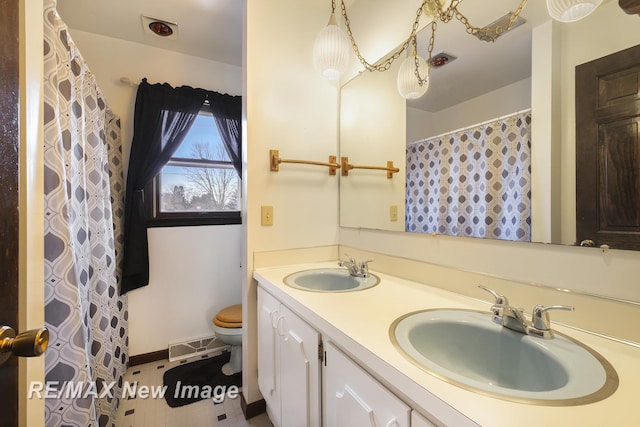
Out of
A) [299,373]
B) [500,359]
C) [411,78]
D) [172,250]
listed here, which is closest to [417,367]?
[500,359]

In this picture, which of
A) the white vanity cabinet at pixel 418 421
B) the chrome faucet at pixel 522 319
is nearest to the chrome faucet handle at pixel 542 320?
the chrome faucet at pixel 522 319

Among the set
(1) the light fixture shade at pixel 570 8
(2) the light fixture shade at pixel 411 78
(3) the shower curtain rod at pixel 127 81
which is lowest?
(1) the light fixture shade at pixel 570 8

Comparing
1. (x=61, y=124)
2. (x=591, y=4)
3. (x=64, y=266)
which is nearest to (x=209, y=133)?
(x=61, y=124)

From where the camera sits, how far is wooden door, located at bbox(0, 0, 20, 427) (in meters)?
0.51

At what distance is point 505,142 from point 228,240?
207 centimetres

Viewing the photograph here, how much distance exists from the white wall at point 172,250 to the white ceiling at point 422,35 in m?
0.11

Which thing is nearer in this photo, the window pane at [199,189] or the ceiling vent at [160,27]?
the ceiling vent at [160,27]

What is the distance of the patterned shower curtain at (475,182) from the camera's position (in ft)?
3.06

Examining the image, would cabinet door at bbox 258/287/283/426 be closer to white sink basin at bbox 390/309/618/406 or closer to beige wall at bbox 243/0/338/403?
beige wall at bbox 243/0/338/403

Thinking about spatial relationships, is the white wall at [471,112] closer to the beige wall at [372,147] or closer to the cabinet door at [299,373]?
the beige wall at [372,147]

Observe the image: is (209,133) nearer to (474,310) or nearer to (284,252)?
(284,252)

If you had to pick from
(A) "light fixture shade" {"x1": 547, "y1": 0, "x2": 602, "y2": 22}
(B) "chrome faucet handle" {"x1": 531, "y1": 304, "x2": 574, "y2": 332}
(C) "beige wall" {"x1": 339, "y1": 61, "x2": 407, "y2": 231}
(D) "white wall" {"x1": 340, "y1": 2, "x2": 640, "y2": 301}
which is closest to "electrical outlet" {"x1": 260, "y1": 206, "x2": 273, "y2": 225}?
(C) "beige wall" {"x1": 339, "y1": 61, "x2": 407, "y2": 231}

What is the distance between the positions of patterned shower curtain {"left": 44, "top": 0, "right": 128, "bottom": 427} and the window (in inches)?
23.2

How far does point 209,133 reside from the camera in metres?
2.33
